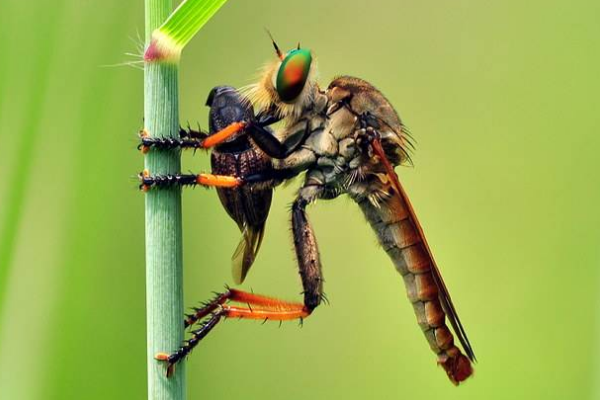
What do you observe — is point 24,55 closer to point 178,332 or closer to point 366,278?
point 178,332

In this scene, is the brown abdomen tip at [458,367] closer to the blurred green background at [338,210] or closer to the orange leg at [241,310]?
the blurred green background at [338,210]

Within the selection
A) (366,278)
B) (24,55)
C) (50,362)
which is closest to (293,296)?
(366,278)

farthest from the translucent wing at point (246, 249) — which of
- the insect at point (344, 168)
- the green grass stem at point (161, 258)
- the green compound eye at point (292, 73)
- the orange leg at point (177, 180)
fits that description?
the green grass stem at point (161, 258)

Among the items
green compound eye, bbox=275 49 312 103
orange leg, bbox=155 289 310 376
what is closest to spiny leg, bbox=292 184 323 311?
orange leg, bbox=155 289 310 376

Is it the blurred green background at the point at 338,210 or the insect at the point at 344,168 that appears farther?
the insect at the point at 344,168

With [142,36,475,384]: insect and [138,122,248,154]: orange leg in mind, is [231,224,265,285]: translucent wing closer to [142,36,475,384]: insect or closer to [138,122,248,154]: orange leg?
[142,36,475,384]: insect

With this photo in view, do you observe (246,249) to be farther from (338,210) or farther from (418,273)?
(338,210)
